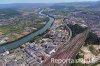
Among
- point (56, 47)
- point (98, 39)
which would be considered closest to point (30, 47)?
point (56, 47)

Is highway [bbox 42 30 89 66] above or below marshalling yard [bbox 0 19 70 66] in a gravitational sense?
above

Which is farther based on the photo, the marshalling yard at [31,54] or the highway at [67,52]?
the marshalling yard at [31,54]

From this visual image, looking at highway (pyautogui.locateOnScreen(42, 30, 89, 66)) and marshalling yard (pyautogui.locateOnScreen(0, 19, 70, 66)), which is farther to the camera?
marshalling yard (pyautogui.locateOnScreen(0, 19, 70, 66))

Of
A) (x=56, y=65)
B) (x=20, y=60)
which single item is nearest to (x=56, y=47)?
(x=20, y=60)

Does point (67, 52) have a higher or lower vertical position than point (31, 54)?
higher

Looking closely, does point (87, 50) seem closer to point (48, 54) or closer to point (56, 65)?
point (48, 54)

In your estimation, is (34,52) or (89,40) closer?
(34,52)

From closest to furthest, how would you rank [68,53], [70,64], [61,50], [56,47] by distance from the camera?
[70,64], [68,53], [61,50], [56,47]

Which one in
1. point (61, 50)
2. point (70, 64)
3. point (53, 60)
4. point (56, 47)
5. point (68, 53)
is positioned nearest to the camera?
point (70, 64)

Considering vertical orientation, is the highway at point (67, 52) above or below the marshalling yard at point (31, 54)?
above

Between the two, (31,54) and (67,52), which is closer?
(67,52)
